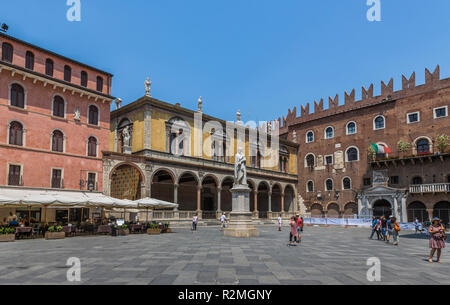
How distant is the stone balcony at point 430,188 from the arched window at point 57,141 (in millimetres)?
30962

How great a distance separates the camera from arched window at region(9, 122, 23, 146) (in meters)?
21.9

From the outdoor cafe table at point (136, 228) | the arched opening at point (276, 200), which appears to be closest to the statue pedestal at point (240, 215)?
the outdoor cafe table at point (136, 228)

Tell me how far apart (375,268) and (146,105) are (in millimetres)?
23782

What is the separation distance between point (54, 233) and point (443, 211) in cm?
3185

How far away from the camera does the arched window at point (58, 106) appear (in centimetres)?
2428

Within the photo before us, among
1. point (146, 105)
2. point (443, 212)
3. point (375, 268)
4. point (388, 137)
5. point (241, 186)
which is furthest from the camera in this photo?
point (388, 137)

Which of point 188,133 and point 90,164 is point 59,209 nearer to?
point 90,164

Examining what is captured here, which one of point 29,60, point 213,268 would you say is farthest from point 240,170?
point 29,60

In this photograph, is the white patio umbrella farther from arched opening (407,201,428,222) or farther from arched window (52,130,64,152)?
arched opening (407,201,428,222)

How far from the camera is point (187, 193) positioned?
35844 millimetres

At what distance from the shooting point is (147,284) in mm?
6871

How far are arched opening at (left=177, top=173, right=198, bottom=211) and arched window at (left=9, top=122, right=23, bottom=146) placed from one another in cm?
1544

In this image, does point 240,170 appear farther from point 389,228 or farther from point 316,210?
point 316,210
